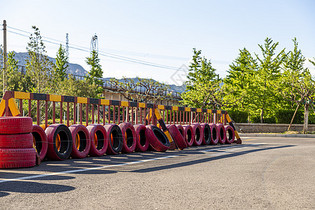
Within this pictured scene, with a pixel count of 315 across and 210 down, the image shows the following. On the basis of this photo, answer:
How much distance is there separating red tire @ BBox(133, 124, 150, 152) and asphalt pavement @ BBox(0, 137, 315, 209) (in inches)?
157

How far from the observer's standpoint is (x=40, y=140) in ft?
30.2

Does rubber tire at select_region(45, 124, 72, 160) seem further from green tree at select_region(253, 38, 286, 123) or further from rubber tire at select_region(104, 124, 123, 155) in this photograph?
green tree at select_region(253, 38, 286, 123)

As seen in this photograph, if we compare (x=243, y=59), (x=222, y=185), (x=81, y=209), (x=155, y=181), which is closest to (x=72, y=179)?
(x=155, y=181)

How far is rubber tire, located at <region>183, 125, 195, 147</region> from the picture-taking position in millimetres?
15159

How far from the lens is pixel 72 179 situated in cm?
621

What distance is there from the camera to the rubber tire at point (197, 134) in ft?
52.1

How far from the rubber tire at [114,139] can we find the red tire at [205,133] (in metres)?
5.65

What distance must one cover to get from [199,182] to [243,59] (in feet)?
147

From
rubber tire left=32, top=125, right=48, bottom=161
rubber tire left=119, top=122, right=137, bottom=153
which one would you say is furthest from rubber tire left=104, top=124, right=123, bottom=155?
rubber tire left=32, top=125, right=48, bottom=161

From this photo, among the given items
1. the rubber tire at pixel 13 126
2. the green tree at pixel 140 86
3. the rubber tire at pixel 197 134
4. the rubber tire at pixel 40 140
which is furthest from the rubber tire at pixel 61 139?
the green tree at pixel 140 86

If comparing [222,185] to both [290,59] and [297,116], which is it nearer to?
[297,116]

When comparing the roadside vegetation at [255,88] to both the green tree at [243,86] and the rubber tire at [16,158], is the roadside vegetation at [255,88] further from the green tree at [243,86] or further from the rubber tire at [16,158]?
the rubber tire at [16,158]

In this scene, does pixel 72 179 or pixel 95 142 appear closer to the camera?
pixel 72 179

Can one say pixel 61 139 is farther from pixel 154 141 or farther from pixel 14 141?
pixel 154 141
